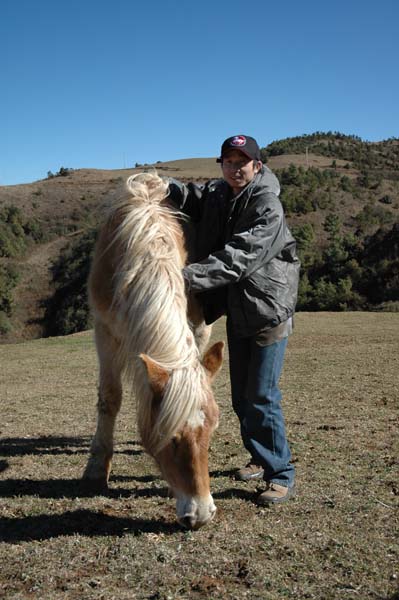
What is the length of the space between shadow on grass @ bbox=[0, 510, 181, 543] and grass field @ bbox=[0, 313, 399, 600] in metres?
0.01

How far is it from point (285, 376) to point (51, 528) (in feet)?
21.4

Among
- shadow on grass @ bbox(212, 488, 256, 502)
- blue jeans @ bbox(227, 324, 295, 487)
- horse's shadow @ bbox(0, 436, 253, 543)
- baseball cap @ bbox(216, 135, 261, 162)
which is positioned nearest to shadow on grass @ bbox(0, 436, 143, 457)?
horse's shadow @ bbox(0, 436, 253, 543)

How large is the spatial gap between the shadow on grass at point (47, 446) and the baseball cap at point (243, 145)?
2.81 meters

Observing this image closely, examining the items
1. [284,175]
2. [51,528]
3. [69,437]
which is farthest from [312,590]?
[284,175]

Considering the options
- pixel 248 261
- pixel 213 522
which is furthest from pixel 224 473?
pixel 248 261

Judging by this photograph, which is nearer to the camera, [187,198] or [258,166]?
[258,166]

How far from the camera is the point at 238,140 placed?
3.64 m

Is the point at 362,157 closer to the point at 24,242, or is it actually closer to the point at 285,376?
the point at 24,242

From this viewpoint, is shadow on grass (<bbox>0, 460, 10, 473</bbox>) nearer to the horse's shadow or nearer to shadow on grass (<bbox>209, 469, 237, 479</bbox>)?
the horse's shadow

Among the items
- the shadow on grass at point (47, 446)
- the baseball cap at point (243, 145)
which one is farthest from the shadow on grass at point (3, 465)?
the baseball cap at point (243, 145)

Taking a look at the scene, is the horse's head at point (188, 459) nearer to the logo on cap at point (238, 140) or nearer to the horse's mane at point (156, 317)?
the horse's mane at point (156, 317)

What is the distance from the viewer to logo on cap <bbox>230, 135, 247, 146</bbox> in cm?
362

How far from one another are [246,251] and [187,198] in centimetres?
120

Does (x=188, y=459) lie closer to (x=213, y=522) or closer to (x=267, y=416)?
(x=213, y=522)
